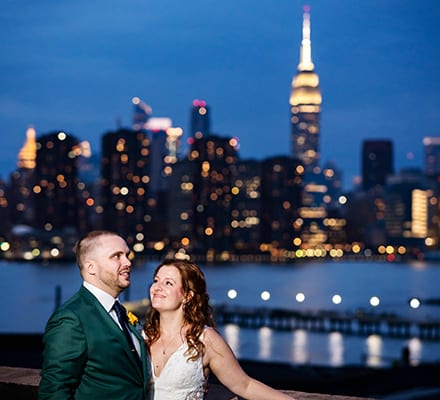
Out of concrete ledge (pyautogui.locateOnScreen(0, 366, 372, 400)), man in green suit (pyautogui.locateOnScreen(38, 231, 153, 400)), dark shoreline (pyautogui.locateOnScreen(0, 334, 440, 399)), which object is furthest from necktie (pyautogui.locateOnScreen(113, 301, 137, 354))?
dark shoreline (pyautogui.locateOnScreen(0, 334, 440, 399))

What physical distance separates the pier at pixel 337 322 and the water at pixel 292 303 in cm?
254

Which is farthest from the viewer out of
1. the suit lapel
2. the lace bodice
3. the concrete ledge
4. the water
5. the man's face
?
the water

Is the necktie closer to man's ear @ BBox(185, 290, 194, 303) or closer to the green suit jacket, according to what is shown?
the green suit jacket

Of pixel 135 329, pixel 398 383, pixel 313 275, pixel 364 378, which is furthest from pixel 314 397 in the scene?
pixel 313 275

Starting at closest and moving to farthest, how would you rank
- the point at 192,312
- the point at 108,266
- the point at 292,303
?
the point at 108,266, the point at 192,312, the point at 292,303

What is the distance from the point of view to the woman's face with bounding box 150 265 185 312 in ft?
14.3

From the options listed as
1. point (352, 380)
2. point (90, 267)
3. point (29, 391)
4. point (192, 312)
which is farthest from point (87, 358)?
point (352, 380)

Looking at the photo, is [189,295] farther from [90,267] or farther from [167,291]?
[90,267]

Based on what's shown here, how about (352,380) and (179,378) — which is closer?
(179,378)

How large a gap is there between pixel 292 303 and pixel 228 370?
117850mm

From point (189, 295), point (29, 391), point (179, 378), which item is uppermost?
point (189, 295)

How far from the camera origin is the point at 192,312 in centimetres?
436

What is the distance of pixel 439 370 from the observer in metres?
30.0

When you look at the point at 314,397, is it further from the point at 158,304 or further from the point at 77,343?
the point at 77,343
